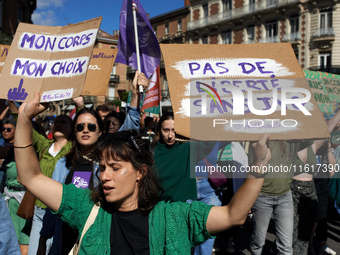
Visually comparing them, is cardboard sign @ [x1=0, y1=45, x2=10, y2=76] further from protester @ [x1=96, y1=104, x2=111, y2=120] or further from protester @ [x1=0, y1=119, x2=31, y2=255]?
protester @ [x1=96, y1=104, x2=111, y2=120]

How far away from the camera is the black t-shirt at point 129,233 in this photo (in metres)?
1.71

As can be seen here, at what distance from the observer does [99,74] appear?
15.1ft

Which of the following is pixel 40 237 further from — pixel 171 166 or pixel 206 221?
pixel 206 221

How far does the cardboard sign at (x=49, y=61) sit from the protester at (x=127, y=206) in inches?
18.5

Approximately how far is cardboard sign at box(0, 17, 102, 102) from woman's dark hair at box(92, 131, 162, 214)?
570mm

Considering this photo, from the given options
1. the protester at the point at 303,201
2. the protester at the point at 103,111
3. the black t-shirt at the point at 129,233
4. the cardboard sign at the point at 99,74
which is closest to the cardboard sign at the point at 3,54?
the cardboard sign at the point at 99,74

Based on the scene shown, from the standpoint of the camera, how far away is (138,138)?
79.1 inches

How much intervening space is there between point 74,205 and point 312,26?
28839 mm

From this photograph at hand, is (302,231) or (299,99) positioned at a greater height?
(299,99)

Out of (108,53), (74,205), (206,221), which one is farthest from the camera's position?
(108,53)

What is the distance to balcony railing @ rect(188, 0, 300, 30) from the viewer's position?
2869cm

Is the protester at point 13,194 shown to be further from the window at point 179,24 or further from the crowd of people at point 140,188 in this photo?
the window at point 179,24

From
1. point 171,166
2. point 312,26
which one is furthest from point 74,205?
point 312,26

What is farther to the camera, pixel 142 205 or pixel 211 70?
pixel 211 70
